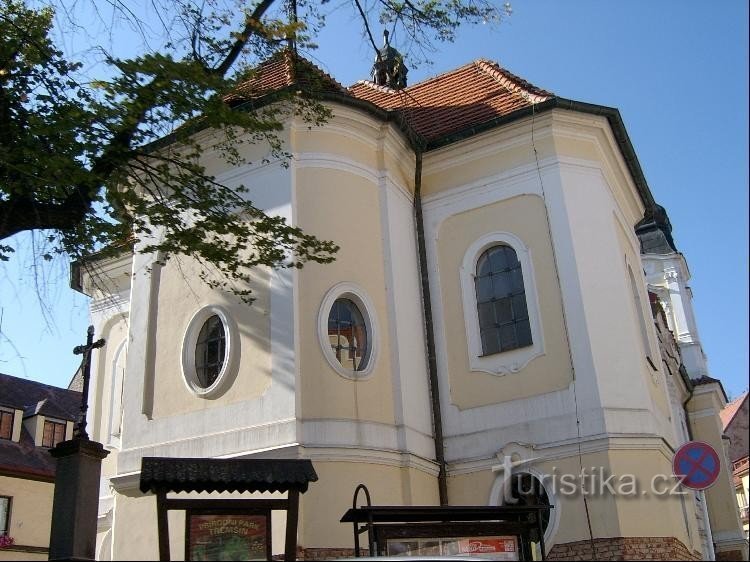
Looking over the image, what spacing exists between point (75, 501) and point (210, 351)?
3.97 m

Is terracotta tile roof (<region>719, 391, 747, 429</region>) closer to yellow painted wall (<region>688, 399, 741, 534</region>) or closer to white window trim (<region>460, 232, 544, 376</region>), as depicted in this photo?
yellow painted wall (<region>688, 399, 741, 534</region>)

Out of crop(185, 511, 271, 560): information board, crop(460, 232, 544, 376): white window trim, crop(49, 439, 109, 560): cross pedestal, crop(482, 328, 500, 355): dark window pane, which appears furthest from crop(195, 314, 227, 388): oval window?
crop(185, 511, 271, 560): information board

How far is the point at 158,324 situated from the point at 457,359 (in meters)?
5.04

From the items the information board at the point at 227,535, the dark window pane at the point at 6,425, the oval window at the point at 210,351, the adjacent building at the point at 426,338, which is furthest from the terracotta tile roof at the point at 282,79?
the dark window pane at the point at 6,425

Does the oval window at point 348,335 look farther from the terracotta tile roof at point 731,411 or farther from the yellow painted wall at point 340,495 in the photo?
the terracotta tile roof at point 731,411

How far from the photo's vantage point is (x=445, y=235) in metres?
15.1

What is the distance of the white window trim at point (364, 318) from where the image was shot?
1266 cm

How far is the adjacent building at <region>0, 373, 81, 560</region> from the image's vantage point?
24.8m

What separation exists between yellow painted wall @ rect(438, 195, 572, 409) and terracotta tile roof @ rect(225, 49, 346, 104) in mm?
3333

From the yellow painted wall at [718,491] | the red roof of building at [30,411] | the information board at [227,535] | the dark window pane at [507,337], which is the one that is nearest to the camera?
the information board at [227,535]

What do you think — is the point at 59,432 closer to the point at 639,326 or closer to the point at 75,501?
the point at 75,501

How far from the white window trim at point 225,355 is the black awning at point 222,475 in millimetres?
4432

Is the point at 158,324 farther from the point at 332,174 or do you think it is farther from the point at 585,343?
the point at 585,343

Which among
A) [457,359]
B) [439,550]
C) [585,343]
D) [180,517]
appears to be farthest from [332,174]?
[439,550]
